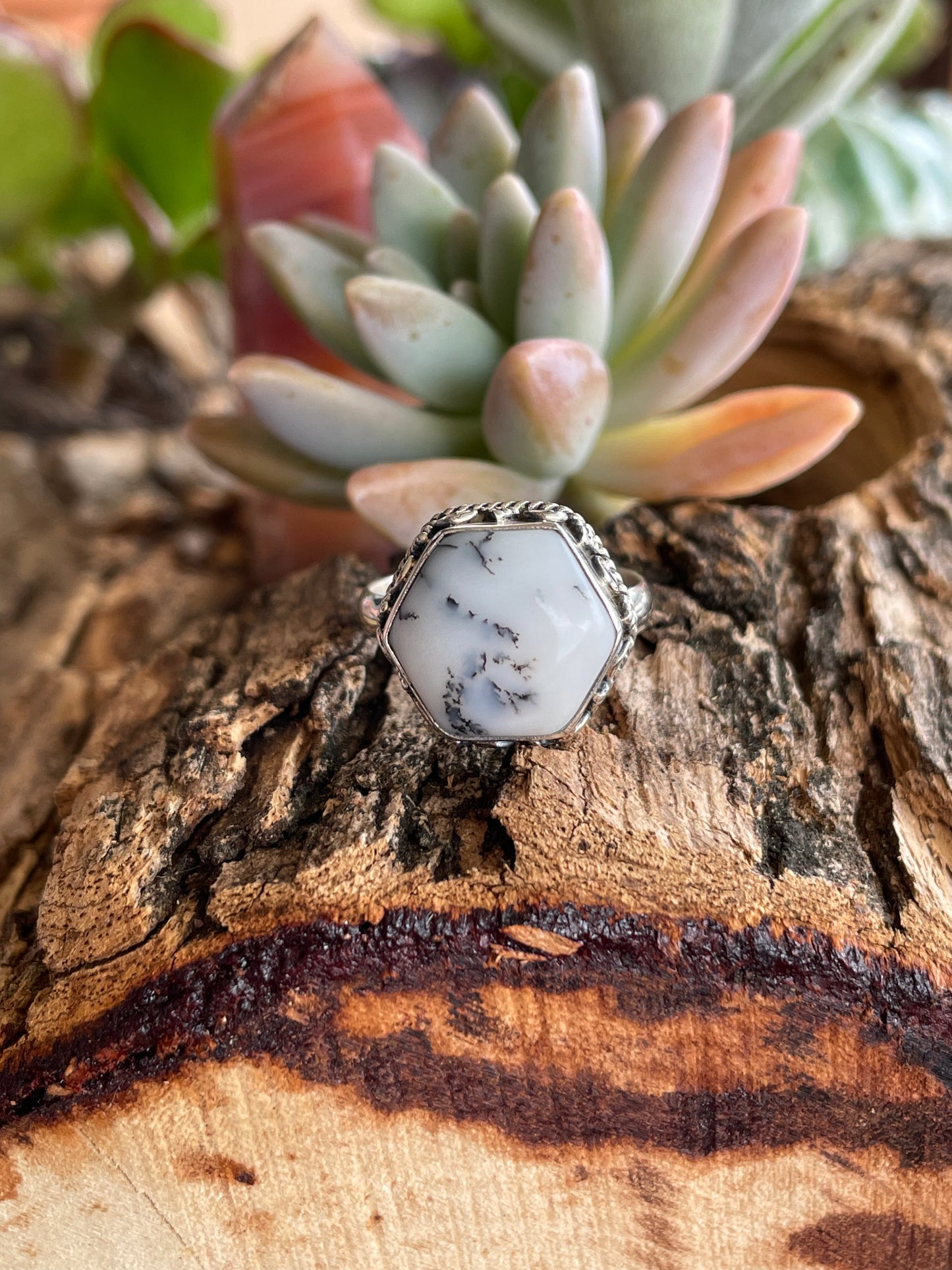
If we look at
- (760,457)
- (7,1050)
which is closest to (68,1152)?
(7,1050)

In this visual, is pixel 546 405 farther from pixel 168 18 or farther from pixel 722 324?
pixel 168 18

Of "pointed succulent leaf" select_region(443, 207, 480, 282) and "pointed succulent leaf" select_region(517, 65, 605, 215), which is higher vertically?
"pointed succulent leaf" select_region(517, 65, 605, 215)

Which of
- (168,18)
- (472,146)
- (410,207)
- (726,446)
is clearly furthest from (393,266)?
(168,18)

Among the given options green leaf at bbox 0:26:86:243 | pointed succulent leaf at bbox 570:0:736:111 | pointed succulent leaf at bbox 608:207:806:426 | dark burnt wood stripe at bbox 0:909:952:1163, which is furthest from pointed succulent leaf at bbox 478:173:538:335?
green leaf at bbox 0:26:86:243

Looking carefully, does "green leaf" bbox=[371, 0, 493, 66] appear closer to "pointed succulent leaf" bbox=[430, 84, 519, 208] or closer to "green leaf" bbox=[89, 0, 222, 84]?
"green leaf" bbox=[89, 0, 222, 84]

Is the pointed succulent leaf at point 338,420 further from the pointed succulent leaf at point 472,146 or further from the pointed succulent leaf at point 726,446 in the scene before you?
the pointed succulent leaf at point 472,146

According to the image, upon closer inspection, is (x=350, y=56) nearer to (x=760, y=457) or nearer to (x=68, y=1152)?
(x=760, y=457)

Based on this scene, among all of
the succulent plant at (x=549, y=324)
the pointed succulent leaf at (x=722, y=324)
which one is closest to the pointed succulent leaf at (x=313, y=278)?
the succulent plant at (x=549, y=324)
